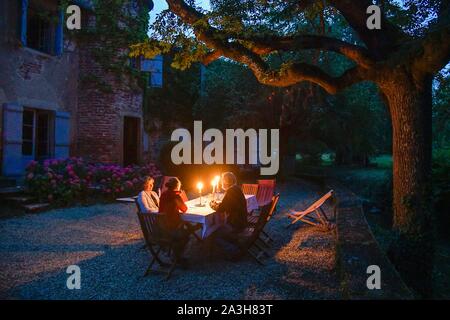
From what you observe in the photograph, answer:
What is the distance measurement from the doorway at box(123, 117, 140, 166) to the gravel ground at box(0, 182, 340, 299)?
21.3 ft

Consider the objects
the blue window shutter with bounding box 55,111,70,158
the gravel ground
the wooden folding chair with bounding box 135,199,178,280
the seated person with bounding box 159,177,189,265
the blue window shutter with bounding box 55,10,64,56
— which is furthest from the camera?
the blue window shutter with bounding box 55,111,70,158

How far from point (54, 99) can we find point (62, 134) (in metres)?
1.08

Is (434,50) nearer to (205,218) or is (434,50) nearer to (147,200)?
(205,218)

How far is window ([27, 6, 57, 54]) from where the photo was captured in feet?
35.0

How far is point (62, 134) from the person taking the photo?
→ 1112cm

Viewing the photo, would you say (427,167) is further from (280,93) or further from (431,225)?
(280,93)

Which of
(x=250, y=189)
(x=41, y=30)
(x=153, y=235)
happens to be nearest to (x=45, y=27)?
(x=41, y=30)

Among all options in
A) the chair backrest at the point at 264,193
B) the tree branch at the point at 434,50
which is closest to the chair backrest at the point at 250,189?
the chair backrest at the point at 264,193

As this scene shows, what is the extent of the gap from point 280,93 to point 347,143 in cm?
367

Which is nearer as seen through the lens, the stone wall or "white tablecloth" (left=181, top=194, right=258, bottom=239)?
"white tablecloth" (left=181, top=194, right=258, bottom=239)

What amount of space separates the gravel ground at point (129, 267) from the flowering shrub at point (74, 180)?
1484 millimetres

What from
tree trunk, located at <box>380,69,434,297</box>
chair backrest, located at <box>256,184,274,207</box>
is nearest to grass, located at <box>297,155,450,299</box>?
tree trunk, located at <box>380,69,434,297</box>

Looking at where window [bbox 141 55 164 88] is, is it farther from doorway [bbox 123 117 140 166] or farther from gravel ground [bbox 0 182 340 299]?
gravel ground [bbox 0 182 340 299]

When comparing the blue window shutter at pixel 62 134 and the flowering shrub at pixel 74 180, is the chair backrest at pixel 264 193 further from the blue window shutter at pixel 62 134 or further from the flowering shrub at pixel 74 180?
the blue window shutter at pixel 62 134
